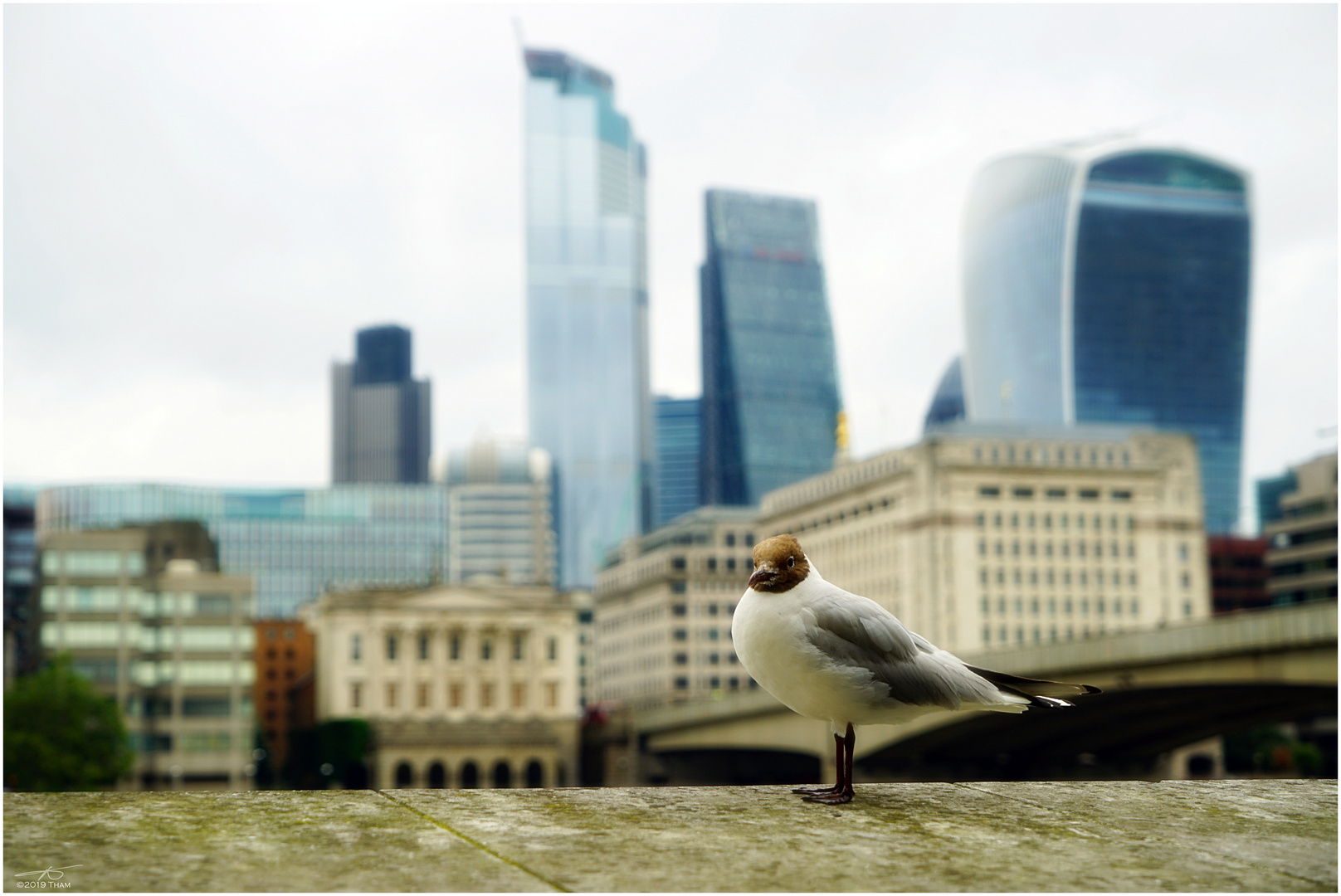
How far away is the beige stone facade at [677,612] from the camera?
525 ft

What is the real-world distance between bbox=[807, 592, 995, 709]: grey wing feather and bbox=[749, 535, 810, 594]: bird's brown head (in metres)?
0.18

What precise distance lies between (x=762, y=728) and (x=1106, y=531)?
78.5m

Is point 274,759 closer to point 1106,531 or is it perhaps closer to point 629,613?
point 629,613

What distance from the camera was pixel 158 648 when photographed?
94062 mm

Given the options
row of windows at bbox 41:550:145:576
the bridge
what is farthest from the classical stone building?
row of windows at bbox 41:550:145:576

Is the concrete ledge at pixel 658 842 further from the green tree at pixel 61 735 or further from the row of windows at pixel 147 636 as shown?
the row of windows at pixel 147 636

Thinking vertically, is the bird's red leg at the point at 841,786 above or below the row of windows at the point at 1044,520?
below

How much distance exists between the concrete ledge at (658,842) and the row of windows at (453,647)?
112881mm

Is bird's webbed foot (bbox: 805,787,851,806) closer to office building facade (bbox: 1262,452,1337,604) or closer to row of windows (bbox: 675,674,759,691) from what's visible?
office building facade (bbox: 1262,452,1337,604)

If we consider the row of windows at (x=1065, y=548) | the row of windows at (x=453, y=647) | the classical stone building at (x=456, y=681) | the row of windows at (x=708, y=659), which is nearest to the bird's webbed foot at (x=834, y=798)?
the classical stone building at (x=456, y=681)

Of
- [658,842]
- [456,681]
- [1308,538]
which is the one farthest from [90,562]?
[658,842]

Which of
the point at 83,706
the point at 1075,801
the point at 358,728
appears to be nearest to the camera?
the point at 1075,801

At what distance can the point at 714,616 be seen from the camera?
163 meters

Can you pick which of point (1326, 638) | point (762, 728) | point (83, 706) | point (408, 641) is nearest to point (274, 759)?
point (408, 641)
